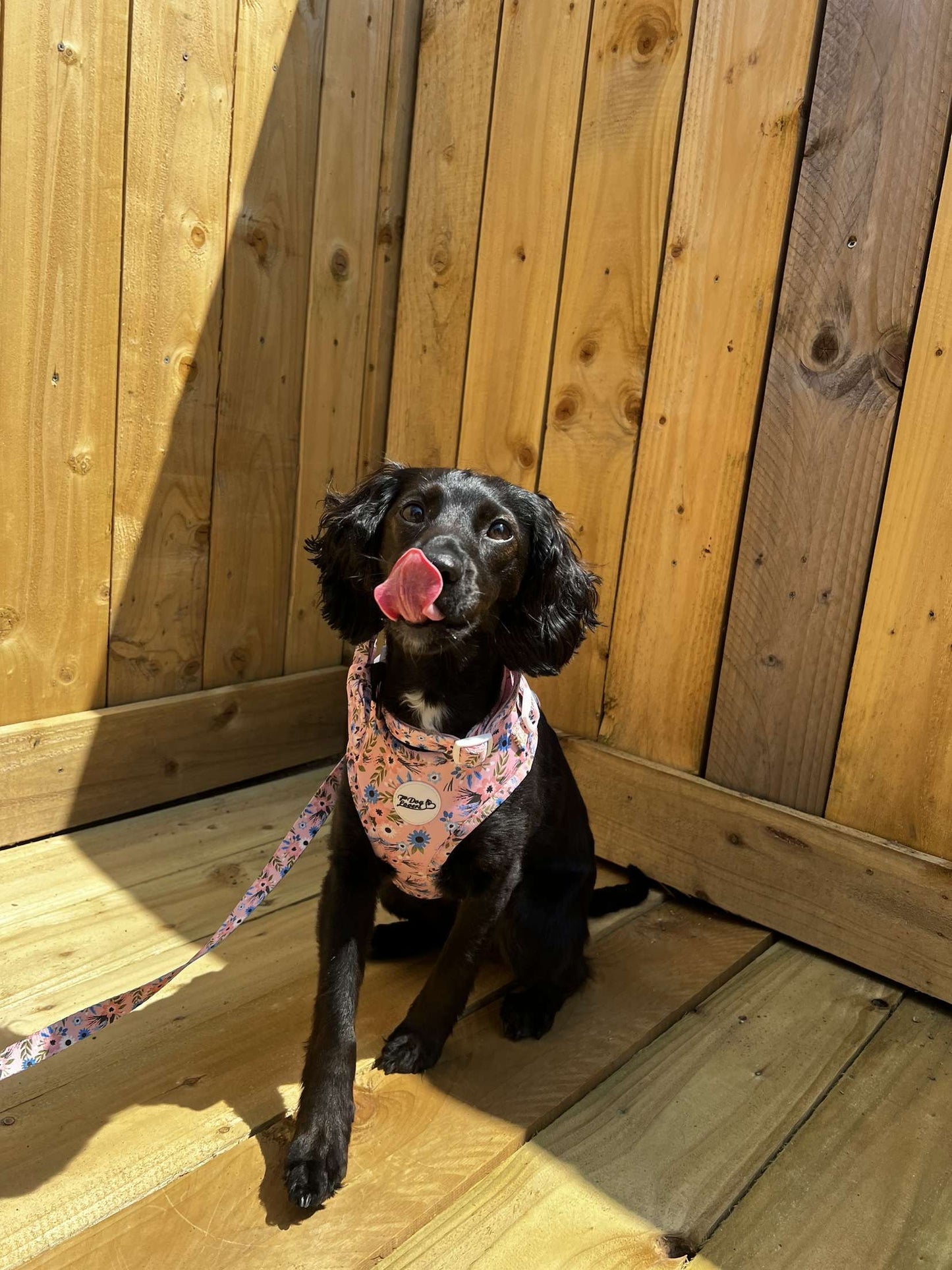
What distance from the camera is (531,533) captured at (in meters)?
1.85

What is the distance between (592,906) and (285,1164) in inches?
44.3

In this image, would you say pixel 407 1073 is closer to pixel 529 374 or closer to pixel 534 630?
pixel 534 630

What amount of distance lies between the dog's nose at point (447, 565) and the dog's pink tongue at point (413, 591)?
0.01m

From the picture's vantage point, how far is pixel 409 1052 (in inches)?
69.2

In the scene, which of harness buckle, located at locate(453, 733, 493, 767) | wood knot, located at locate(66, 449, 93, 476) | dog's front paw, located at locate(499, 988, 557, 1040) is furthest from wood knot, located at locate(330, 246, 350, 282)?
dog's front paw, located at locate(499, 988, 557, 1040)

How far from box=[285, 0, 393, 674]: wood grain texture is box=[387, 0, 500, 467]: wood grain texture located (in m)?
0.13

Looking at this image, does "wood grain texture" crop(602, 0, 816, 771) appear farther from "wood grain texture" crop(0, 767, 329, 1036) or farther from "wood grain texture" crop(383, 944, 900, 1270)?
"wood grain texture" crop(0, 767, 329, 1036)

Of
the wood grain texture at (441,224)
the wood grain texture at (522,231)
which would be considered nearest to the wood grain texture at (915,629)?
the wood grain texture at (522,231)

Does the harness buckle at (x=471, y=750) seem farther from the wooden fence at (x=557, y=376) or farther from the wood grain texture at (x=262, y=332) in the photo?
the wood grain texture at (x=262, y=332)

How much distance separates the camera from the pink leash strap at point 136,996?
1366 mm

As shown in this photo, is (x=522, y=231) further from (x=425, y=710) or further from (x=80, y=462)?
(x=425, y=710)

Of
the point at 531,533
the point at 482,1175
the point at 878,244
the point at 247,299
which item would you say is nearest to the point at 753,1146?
the point at 482,1175

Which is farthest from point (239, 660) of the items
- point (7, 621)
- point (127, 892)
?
point (127, 892)

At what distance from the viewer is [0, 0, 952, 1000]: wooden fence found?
216 centimetres
